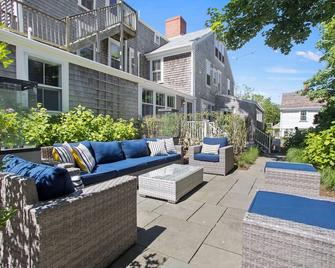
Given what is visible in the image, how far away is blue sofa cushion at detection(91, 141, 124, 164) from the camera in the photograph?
4.88 metres

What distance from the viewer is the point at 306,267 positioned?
1.76 metres

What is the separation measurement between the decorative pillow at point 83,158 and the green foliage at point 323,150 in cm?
520

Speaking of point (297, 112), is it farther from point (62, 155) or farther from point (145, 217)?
point (62, 155)

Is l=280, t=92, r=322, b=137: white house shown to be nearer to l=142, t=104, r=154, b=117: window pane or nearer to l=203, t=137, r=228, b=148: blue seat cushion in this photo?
l=142, t=104, r=154, b=117: window pane

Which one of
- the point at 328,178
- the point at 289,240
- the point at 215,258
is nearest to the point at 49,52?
the point at 215,258

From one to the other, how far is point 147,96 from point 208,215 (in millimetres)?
8162

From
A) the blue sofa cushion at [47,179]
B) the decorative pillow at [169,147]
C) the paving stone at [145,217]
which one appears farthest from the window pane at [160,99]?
the blue sofa cushion at [47,179]

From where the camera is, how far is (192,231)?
10.0 ft

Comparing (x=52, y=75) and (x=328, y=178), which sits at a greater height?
(x=52, y=75)

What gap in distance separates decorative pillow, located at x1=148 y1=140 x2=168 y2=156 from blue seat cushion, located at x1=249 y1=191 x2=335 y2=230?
3682 millimetres

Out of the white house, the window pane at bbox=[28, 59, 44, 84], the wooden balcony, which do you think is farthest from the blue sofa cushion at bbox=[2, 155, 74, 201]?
the white house

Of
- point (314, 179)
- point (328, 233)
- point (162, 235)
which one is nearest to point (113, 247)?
point (162, 235)

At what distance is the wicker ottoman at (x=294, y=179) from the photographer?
159 inches

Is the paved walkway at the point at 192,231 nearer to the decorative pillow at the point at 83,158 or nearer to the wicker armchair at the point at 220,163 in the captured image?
the decorative pillow at the point at 83,158
